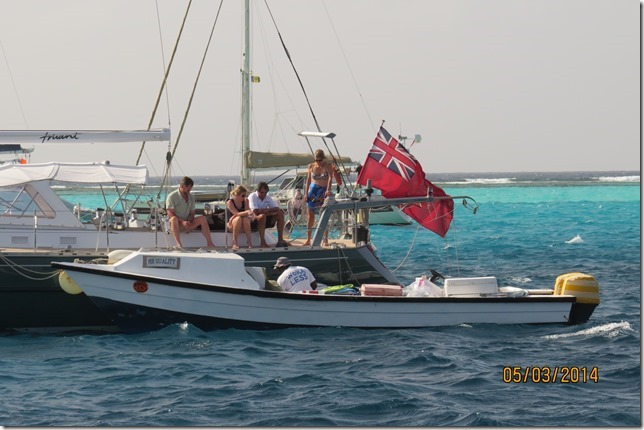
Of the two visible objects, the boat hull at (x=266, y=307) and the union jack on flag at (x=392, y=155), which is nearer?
the boat hull at (x=266, y=307)

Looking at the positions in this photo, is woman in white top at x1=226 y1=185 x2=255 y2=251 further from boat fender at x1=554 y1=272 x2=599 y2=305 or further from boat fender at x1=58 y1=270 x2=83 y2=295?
boat fender at x1=554 y1=272 x2=599 y2=305

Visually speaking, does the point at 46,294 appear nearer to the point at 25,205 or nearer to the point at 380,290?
the point at 25,205

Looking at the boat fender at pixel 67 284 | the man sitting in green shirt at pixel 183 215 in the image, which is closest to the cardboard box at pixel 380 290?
the man sitting in green shirt at pixel 183 215

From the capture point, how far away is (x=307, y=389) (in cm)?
1330

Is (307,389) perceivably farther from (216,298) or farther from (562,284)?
(562,284)

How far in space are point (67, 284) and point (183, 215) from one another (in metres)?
2.55

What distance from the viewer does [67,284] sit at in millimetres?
16734

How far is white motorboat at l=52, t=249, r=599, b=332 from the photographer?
16562 mm

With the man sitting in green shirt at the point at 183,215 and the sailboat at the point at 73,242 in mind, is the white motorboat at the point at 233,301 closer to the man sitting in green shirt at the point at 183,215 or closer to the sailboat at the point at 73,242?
the sailboat at the point at 73,242

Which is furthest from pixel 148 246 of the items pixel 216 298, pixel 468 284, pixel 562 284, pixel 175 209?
pixel 562 284

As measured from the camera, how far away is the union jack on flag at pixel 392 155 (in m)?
19.7

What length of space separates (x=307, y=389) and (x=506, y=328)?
4781 mm
